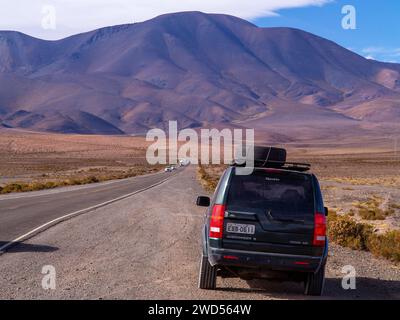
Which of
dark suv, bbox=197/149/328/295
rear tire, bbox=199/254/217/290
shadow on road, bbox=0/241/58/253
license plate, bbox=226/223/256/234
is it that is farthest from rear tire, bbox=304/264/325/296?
shadow on road, bbox=0/241/58/253

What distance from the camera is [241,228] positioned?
879cm

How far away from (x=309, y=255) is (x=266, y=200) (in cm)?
95

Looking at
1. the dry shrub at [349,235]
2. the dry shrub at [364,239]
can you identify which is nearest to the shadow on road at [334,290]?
the dry shrub at [364,239]

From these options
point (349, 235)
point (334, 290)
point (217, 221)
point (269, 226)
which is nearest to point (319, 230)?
point (269, 226)

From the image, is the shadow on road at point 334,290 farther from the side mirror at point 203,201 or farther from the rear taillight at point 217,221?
the side mirror at point 203,201

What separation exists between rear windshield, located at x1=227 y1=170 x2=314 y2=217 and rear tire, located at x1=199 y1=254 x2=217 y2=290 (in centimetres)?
103

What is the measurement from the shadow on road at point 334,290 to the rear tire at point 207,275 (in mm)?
279

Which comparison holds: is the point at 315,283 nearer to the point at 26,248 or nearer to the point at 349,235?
the point at 26,248

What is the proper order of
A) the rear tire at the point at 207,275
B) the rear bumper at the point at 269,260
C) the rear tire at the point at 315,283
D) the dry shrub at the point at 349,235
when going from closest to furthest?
the rear bumper at the point at 269,260 < the rear tire at the point at 315,283 < the rear tire at the point at 207,275 < the dry shrub at the point at 349,235

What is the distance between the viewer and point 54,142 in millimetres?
166250

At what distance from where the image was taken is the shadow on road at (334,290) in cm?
938

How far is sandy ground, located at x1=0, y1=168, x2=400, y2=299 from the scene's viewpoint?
30.1 ft
